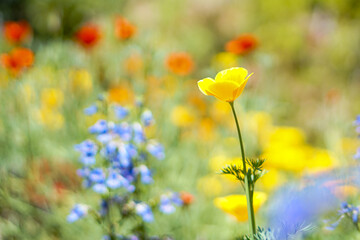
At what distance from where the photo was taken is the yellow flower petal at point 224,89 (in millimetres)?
924

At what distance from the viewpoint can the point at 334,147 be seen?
2838mm

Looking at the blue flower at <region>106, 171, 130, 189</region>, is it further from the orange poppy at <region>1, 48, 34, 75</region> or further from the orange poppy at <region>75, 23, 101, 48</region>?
the orange poppy at <region>75, 23, 101, 48</region>

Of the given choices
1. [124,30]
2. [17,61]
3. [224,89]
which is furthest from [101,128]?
[124,30]

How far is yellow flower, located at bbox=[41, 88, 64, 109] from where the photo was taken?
10.3ft

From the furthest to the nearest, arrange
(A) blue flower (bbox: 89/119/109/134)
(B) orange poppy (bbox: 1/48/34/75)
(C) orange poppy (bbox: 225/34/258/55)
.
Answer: (C) orange poppy (bbox: 225/34/258/55) → (B) orange poppy (bbox: 1/48/34/75) → (A) blue flower (bbox: 89/119/109/134)

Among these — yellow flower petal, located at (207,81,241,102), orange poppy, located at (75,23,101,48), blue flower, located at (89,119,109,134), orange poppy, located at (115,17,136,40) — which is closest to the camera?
yellow flower petal, located at (207,81,241,102)

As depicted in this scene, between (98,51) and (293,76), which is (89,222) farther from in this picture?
(293,76)

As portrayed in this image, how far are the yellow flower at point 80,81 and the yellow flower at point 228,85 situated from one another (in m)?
2.27

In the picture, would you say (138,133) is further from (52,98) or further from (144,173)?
(52,98)

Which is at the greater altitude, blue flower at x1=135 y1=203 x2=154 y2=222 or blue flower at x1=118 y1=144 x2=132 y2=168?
blue flower at x1=118 y1=144 x2=132 y2=168

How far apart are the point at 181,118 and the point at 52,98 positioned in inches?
38.8

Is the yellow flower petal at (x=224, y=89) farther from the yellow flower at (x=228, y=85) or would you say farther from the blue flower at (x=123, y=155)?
the blue flower at (x=123, y=155)

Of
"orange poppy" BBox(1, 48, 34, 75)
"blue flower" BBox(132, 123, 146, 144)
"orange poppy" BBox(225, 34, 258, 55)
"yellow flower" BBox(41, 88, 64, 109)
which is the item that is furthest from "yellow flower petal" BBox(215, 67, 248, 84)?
"yellow flower" BBox(41, 88, 64, 109)

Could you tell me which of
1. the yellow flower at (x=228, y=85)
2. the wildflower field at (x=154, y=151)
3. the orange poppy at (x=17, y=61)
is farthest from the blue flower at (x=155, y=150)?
the orange poppy at (x=17, y=61)
